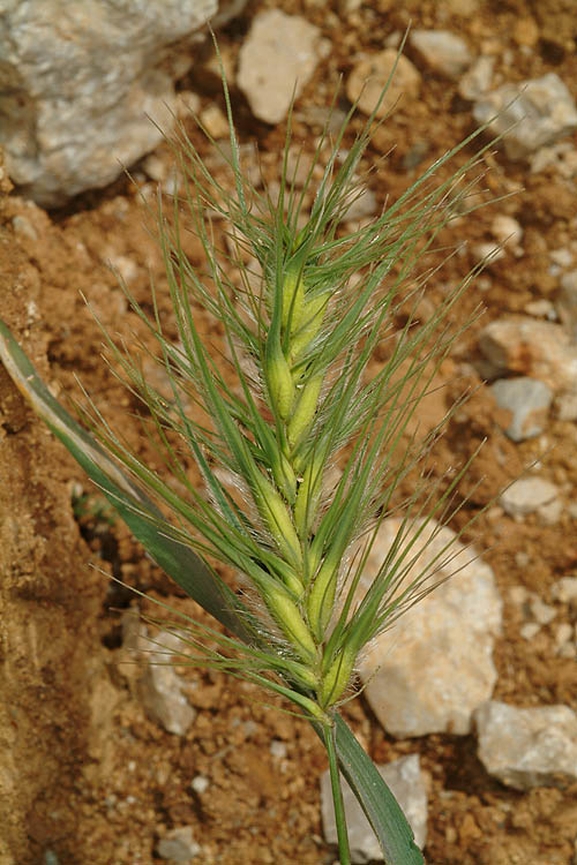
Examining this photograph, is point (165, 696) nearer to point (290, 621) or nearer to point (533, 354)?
point (290, 621)

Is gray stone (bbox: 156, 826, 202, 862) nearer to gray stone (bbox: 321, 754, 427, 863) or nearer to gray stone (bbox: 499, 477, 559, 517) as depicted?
gray stone (bbox: 321, 754, 427, 863)

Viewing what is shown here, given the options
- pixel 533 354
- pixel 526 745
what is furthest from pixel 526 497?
pixel 526 745

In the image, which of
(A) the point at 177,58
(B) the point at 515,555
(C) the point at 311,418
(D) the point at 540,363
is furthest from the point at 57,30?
(B) the point at 515,555

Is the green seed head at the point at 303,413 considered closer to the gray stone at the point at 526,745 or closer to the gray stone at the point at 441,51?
the gray stone at the point at 526,745

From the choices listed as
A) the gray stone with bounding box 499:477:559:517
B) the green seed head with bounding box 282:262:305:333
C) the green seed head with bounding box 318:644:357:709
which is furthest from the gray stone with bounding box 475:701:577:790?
the green seed head with bounding box 282:262:305:333

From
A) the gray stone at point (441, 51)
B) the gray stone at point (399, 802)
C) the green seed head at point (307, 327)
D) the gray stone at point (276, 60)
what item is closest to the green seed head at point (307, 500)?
the green seed head at point (307, 327)

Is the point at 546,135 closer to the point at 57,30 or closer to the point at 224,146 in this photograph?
the point at 224,146
